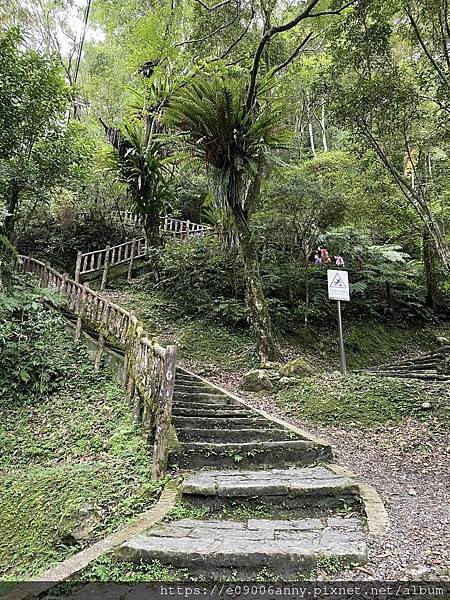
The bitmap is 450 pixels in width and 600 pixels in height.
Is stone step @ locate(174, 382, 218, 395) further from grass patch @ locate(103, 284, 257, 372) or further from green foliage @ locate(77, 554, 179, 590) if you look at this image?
green foliage @ locate(77, 554, 179, 590)

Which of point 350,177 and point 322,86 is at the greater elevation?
point 322,86

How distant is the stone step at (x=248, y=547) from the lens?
9.93 feet

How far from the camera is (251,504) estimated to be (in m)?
4.02

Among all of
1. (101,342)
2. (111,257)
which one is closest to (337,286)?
(101,342)

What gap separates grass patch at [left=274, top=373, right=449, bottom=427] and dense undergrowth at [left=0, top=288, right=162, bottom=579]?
2474 millimetres

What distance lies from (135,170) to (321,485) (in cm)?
913

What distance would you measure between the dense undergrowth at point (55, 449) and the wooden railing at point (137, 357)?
269 millimetres

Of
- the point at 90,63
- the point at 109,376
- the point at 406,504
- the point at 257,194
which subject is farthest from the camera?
the point at 90,63

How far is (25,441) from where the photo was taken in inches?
247

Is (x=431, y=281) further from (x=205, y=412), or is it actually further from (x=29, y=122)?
(x=29, y=122)

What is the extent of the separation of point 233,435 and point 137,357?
1826mm

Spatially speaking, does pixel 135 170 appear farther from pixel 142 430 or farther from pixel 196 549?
pixel 196 549

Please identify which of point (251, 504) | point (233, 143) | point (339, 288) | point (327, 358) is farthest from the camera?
point (327, 358)

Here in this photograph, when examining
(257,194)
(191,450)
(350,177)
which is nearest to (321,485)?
(191,450)
